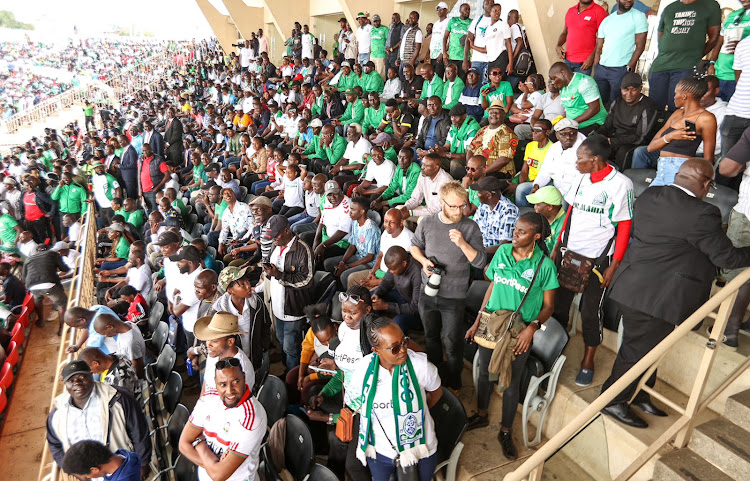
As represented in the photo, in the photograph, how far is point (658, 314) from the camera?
108 inches

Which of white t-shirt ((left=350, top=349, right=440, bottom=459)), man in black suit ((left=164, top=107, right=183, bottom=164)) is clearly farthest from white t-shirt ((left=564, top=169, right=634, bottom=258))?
man in black suit ((left=164, top=107, right=183, bottom=164))

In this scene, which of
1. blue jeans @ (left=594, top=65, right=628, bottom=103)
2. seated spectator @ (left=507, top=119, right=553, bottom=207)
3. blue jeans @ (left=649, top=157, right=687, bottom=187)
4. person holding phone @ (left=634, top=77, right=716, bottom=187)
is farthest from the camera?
blue jeans @ (left=594, top=65, right=628, bottom=103)

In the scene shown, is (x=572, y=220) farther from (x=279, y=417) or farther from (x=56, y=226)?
(x=56, y=226)

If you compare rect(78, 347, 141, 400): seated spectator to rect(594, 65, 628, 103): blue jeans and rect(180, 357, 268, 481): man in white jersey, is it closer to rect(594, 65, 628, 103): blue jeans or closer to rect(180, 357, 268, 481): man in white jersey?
rect(180, 357, 268, 481): man in white jersey

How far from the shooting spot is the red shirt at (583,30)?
6.54 meters

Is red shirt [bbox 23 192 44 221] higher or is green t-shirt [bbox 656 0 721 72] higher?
green t-shirt [bbox 656 0 721 72]

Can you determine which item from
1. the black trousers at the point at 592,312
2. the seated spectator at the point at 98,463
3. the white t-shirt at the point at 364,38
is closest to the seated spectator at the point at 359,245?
the black trousers at the point at 592,312

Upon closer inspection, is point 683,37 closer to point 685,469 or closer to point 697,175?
Answer: point 697,175

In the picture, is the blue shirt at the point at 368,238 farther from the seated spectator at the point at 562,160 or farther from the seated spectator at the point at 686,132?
the seated spectator at the point at 686,132

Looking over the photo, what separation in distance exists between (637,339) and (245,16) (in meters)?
23.3

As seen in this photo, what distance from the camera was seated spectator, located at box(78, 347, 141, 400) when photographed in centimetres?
371

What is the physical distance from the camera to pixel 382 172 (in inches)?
276

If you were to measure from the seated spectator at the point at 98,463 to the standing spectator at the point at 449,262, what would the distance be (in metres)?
2.18

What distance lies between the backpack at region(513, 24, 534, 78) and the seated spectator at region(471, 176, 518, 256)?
452 cm
